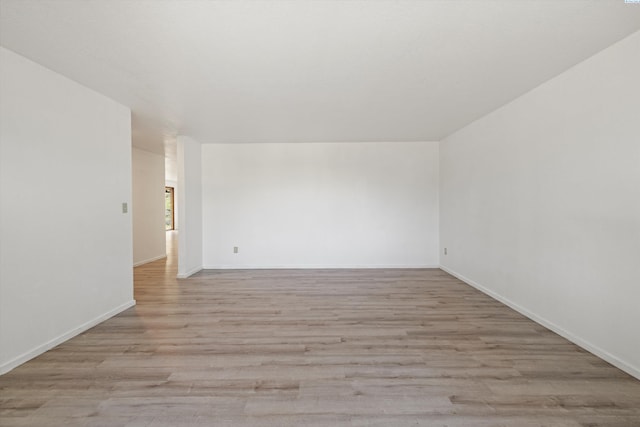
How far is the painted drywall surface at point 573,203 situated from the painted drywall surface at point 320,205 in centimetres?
152

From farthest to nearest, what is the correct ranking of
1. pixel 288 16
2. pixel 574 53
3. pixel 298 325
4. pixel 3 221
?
pixel 298 325
pixel 574 53
pixel 3 221
pixel 288 16

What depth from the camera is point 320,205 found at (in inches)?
204

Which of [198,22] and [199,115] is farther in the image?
[199,115]

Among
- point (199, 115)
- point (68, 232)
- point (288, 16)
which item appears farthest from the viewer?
point (199, 115)

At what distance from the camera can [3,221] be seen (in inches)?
77.5

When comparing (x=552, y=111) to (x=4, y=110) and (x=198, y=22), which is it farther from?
(x=4, y=110)

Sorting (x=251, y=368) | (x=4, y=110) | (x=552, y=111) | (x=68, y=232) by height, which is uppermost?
(x=552, y=111)

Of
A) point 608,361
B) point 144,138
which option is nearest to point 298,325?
point 608,361

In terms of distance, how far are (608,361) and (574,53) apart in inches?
95.3

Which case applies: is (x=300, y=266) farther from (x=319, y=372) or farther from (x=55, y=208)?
(x=55, y=208)

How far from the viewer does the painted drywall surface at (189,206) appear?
451 centimetres

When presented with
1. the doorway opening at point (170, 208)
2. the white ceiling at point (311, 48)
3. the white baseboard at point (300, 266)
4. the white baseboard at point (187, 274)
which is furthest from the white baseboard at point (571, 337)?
the doorway opening at point (170, 208)

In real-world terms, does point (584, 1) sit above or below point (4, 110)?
above

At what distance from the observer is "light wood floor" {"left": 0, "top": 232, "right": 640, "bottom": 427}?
61.0 inches
